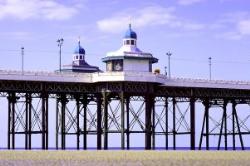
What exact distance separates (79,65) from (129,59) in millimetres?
17421

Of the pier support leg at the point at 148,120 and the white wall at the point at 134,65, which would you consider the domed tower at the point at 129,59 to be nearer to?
the white wall at the point at 134,65

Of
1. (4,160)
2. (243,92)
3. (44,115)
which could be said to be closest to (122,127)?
(44,115)

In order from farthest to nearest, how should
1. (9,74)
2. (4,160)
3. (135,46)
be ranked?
(135,46) < (9,74) < (4,160)

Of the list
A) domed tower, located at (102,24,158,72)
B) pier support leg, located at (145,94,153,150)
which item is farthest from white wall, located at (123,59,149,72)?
pier support leg, located at (145,94,153,150)

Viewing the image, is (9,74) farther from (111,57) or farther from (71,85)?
(111,57)

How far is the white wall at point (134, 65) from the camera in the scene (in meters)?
110

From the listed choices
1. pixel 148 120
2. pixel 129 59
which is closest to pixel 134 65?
pixel 129 59

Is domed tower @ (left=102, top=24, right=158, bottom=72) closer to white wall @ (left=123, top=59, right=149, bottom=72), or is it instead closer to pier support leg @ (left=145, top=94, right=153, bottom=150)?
white wall @ (left=123, top=59, right=149, bottom=72)

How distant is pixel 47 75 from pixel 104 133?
1081 centimetres

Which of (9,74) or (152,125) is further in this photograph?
(152,125)

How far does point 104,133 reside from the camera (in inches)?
4109

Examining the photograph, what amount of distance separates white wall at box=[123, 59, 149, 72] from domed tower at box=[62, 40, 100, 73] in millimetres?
14641

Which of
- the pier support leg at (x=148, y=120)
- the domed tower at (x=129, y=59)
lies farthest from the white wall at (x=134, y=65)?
the pier support leg at (x=148, y=120)

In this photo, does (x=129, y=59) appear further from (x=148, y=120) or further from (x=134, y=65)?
(x=148, y=120)
